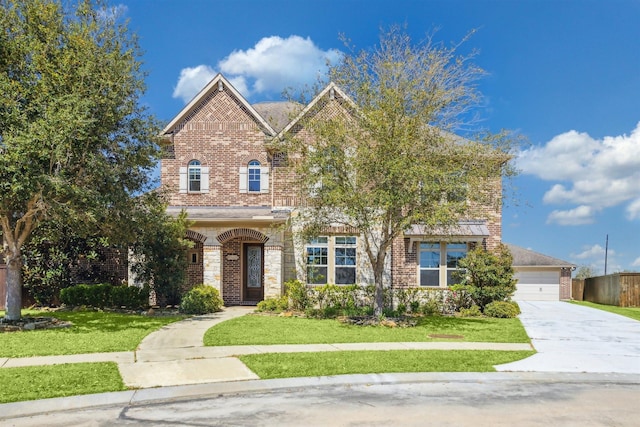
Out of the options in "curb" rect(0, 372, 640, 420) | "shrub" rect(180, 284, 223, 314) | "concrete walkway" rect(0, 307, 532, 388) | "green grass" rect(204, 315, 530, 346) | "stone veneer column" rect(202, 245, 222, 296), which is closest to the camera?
"curb" rect(0, 372, 640, 420)

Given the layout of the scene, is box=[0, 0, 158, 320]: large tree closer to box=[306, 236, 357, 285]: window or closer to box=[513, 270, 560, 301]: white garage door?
box=[306, 236, 357, 285]: window

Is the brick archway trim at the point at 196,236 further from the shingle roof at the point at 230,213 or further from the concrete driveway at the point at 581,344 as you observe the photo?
the concrete driveway at the point at 581,344

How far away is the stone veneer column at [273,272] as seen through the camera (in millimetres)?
19406

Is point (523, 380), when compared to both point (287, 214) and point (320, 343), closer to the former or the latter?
point (320, 343)

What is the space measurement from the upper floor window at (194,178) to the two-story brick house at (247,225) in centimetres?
4

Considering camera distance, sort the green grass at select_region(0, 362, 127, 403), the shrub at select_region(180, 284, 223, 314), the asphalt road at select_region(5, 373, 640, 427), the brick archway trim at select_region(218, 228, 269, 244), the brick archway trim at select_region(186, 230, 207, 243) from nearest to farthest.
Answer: the asphalt road at select_region(5, 373, 640, 427) < the green grass at select_region(0, 362, 127, 403) < the shrub at select_region(180, 284, 223, 314) < the brick archway trim at select_region(218, 228, 269, 244) < the brick archway trim at select_region(186, 230, 207, 243)

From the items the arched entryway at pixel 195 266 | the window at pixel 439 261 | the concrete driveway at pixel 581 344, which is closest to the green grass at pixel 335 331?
the concrete driveway at pixel 581 344

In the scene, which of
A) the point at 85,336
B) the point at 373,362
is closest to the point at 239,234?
the point at 85,336

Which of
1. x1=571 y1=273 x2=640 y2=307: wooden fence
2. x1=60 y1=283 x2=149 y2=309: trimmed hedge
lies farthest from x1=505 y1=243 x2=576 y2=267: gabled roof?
x1=60 y1=283 x2=149 y2=309: trimmed hedge

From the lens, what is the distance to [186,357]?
31.7 ft

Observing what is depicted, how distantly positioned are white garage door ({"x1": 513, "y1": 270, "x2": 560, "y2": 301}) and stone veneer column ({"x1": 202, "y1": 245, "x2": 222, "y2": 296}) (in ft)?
65.6

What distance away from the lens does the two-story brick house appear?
1981 cm

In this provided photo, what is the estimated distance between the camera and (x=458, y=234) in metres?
20.2

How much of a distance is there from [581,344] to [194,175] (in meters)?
16.2
